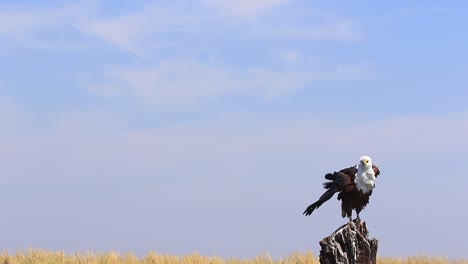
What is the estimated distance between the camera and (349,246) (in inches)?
367

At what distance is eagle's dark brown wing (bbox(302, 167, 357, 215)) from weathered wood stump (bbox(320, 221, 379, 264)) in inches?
43.9

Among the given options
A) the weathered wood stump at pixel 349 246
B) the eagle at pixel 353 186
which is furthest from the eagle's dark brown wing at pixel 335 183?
the weathered wood stump at pixel 349 246

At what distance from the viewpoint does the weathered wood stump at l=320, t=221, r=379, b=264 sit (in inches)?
360

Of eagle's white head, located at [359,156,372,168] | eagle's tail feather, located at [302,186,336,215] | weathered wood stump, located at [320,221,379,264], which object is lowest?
weathered wood stump, located at [320,221,379,264]

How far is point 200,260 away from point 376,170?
6.62m

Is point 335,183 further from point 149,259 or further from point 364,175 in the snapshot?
point 149,259

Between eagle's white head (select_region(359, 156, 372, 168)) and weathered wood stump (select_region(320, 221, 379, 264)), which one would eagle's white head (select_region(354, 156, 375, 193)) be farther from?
weathered wood stump (select_region(320, 221, 379, 264))

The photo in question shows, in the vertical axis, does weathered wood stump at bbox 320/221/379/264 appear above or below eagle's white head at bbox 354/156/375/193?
below

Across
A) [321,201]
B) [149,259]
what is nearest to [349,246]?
[321,201]

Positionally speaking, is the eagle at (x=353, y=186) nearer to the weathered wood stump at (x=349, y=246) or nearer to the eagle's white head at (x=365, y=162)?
the eagle's white head at (x=365, y=162)

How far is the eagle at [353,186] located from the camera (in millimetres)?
10922

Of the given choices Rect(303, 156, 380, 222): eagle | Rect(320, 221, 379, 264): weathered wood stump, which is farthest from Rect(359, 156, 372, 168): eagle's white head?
Rect(320, 221, 379, 264): weathered wood stump

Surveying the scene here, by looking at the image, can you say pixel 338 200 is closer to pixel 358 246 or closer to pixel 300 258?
pixel 358 246

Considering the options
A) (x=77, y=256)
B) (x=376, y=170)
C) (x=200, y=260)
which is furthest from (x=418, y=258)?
(x=77, y=256)
